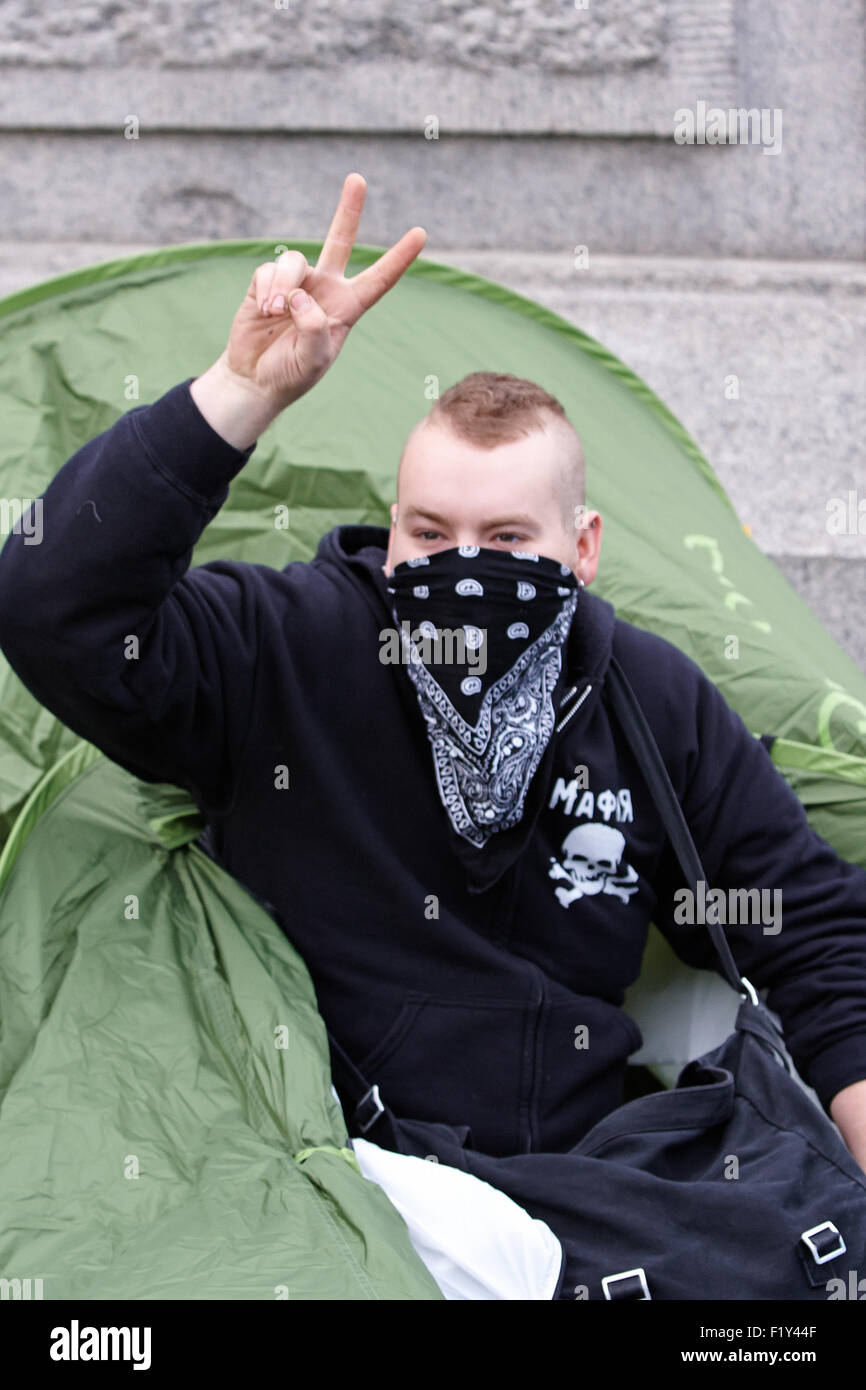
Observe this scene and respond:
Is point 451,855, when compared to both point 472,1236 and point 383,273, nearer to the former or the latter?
point 472,1236

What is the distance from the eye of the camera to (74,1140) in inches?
41.2

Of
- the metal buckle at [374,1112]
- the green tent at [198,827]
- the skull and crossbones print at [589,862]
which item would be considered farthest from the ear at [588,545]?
the metal buckle at [374,1112]

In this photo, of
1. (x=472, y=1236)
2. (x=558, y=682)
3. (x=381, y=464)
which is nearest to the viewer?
(x=472, y=1236)

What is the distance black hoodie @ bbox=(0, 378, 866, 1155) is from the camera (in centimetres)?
123

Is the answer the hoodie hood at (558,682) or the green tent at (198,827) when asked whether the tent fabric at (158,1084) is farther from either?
the hoodie hood at (558,682)

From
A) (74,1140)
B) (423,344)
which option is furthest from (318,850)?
(423,344)

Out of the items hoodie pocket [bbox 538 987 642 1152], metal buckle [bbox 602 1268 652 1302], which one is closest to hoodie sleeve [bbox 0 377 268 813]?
hoodie pocket [bbox 538 987 642 1152]

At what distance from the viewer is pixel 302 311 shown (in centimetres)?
104

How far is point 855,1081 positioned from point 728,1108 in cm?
14

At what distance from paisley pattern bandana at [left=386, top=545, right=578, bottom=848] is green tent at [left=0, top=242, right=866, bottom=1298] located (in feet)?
0.72

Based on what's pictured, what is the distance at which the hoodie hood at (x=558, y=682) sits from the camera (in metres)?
1.26

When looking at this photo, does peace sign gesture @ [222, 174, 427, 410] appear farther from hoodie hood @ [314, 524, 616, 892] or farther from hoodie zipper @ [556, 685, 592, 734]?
hoodie zipper @ [556, 685, 592, 734]

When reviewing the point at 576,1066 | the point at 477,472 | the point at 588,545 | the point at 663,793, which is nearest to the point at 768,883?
the point at 663,793

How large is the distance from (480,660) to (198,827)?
357 mm
